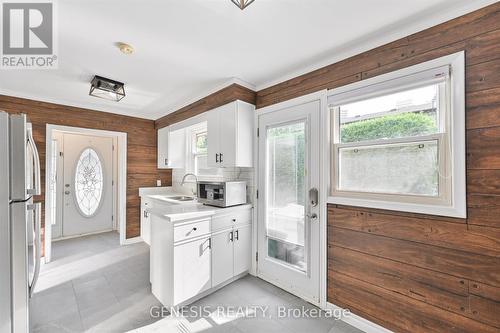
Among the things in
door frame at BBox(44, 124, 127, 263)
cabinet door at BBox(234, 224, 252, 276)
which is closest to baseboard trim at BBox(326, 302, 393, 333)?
cabinet door at BBox(234, 224, 252, 276)

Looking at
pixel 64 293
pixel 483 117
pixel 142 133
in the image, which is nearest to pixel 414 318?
pixel 483 117

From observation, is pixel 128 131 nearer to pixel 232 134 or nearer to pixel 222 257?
pixel 232 134

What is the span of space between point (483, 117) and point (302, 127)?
1351mm

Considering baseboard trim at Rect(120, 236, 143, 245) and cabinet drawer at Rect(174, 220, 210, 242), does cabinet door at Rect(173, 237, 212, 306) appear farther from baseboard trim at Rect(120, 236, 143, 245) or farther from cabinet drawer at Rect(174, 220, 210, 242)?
baseboard trim at Rect(120, 236, 143, 245)

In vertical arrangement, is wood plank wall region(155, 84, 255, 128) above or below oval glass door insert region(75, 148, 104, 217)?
above

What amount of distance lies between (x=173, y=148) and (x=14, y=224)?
8.58ft

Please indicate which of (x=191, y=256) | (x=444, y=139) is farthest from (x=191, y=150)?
A: (x=444, y=139)

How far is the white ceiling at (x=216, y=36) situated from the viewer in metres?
1.49

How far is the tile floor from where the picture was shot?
187 cm

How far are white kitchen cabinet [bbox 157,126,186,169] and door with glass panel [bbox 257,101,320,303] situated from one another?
6.24 feet

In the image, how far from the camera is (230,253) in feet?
8.41

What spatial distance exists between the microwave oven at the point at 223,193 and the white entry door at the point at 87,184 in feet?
10.6

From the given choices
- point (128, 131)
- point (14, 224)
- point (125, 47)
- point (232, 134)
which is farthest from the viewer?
point (128, 131)

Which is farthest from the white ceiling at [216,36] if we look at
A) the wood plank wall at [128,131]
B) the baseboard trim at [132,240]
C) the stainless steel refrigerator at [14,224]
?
the baseboard trim at [132,240]
